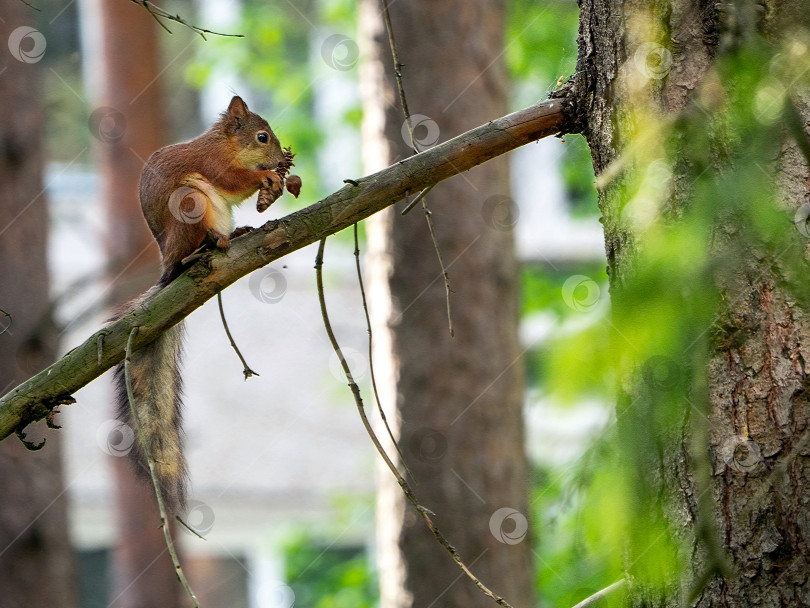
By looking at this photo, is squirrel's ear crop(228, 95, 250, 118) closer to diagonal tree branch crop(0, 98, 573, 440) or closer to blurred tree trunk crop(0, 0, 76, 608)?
diagonal tree branch crop(0, 98, 573, 440)

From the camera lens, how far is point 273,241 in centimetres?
165

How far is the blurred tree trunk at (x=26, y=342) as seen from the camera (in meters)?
3.72

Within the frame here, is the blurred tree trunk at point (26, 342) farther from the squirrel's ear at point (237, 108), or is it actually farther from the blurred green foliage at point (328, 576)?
the blurred green foliage at point (328, 576)

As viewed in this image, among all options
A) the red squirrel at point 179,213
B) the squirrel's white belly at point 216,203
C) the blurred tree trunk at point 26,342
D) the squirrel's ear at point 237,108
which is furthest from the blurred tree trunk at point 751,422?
the blurred tree trunk at point 26,342

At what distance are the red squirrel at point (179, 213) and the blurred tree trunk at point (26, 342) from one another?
1.74 meters

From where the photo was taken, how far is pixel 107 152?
19.1 ft

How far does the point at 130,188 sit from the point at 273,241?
4.39 metres

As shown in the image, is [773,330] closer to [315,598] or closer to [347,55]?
[347,55]

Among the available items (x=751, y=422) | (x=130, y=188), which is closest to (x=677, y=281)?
(x=751, y=422)

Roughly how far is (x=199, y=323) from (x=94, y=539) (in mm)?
2433

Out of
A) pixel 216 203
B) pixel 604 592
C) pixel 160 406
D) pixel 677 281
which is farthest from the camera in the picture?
pixel 216 203

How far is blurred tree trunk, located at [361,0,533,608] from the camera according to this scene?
3.65 metres

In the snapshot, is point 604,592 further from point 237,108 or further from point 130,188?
point 130,188

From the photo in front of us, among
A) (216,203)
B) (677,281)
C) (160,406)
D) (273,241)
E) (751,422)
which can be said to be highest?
(216,203)
